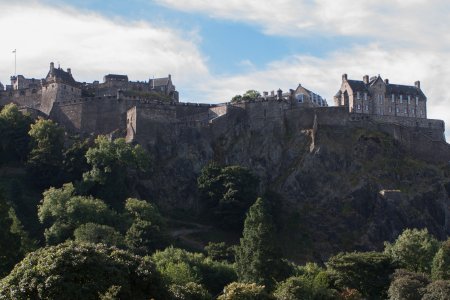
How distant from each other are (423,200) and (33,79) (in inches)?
2638

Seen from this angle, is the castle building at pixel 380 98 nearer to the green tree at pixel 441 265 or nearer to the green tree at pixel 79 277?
the green tree at pixel 441 265

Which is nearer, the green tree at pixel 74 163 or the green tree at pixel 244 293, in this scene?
the green tree at pixel 244 293

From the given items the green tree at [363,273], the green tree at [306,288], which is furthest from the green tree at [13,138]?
the green tree at [363,273]

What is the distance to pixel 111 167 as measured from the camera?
341 ft

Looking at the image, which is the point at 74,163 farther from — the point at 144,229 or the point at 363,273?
the point at 363,273

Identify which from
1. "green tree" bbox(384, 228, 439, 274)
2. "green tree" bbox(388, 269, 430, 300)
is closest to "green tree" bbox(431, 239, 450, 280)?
"green tree" bbox(388, 269, 430, 300)

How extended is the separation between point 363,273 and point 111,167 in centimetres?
3451

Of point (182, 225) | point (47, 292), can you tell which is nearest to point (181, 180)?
point (182, 225)

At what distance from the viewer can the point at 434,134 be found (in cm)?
12962

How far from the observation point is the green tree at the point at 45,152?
10625cm

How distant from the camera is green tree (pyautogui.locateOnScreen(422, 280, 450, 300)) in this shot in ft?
246

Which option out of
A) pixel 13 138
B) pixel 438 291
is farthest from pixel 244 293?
pixel 13 138

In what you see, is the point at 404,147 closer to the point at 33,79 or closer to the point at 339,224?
the point at 339,224

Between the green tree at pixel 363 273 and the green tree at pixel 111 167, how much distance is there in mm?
29666
